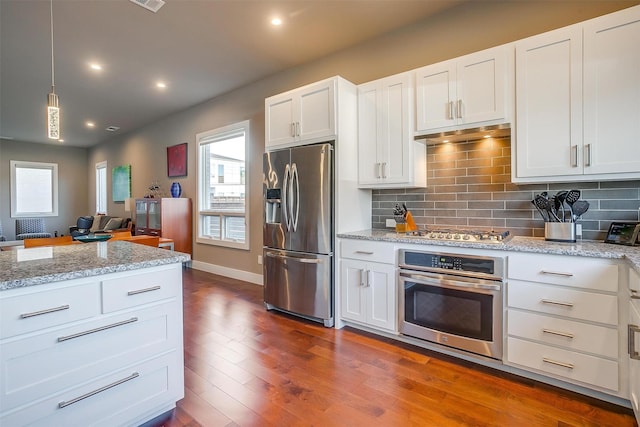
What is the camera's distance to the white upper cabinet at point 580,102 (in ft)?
6.31

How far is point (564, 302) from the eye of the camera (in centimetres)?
189

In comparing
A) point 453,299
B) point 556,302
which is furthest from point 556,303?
point 453,299

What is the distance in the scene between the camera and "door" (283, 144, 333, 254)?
9.55ft

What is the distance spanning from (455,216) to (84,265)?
2710mm

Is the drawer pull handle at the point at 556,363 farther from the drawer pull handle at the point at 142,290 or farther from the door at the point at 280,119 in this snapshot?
the door at the point at 280,119

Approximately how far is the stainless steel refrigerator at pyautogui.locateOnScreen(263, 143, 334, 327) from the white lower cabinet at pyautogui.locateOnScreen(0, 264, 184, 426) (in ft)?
4.76

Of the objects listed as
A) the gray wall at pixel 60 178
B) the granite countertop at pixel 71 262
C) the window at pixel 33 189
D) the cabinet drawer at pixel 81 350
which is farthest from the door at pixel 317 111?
the window at pixel 33 189

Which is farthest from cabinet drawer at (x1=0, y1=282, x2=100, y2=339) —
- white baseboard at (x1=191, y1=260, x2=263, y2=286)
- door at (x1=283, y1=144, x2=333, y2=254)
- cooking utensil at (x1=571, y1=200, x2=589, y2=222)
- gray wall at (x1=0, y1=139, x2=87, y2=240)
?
gray wall at (x1=0, y1=139, x2=87, y2=240)

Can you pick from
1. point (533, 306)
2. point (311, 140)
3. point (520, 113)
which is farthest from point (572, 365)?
point (311, 140)

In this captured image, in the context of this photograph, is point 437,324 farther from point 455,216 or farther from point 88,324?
point 88,324

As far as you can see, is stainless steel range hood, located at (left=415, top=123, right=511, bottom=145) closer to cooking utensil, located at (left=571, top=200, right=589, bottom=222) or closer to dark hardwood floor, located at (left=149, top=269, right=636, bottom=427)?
cooking utensil, located at (left=571, top=200, right=589, bottom=222)

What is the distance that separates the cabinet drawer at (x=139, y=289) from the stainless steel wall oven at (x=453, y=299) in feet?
5.48

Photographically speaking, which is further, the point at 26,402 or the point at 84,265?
the point at 84,265

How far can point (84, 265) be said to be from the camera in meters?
1.47
